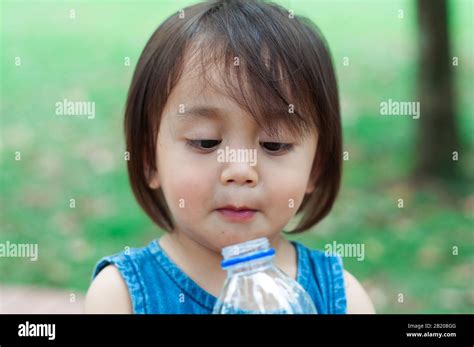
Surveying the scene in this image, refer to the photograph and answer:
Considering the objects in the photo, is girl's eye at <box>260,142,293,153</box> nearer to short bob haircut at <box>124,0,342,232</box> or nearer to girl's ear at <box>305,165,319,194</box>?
short bob haircut at <box>124,0,342,232</box>

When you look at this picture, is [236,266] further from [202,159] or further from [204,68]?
[204,68]

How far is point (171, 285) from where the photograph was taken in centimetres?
174

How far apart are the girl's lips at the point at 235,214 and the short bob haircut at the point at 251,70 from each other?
19 centimetres

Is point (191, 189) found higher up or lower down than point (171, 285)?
higher up

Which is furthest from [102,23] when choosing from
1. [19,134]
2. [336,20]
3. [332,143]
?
[332,143]

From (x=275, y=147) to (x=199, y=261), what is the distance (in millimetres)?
341

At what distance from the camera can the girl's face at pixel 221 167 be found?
5.33 feet
